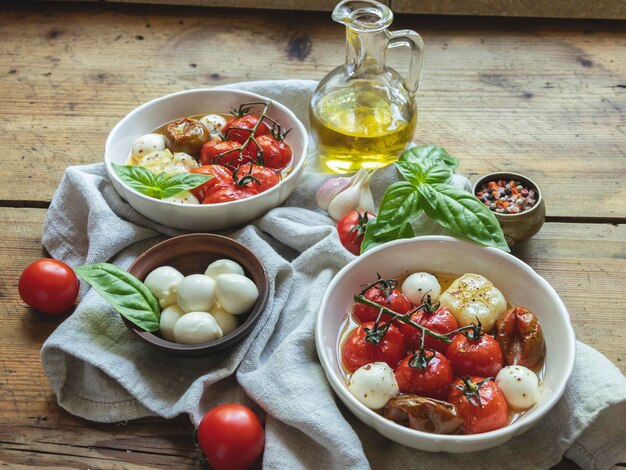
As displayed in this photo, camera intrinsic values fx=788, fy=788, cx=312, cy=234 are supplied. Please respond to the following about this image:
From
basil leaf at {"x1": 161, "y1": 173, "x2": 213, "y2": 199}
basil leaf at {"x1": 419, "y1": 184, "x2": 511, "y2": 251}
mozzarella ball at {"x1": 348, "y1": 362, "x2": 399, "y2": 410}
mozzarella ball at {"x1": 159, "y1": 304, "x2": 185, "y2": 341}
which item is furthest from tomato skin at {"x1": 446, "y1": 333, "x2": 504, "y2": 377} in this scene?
basil leaf at {"x1": 161, "y1": 173, "x2": 213, "y2": 199}

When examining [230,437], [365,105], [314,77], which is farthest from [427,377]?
[314,77]

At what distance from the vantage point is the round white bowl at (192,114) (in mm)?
1432

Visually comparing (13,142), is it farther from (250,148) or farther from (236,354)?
(236,354)

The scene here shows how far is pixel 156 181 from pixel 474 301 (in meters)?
0.61

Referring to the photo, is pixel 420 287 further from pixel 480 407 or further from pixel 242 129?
pixel 242 129

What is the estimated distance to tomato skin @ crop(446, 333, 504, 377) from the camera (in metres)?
1.16

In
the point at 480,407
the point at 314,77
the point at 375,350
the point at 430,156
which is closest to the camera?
the point at 480,407

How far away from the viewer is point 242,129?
157 cm

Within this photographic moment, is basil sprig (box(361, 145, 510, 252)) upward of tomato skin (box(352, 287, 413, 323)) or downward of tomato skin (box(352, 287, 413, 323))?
upward

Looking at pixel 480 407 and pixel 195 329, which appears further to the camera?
pixel 195 329

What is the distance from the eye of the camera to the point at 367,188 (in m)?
1.52

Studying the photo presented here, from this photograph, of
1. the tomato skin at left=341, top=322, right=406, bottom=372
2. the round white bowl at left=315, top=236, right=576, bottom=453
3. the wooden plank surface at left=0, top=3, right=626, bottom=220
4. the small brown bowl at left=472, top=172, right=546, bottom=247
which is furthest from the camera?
the wooden plank surface at left=0, top=3, right=626, bottom=220

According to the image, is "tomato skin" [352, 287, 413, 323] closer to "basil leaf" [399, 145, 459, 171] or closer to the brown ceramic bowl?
the brown ceramic bowl

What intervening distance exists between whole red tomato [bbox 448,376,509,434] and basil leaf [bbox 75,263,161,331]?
0.48 m
